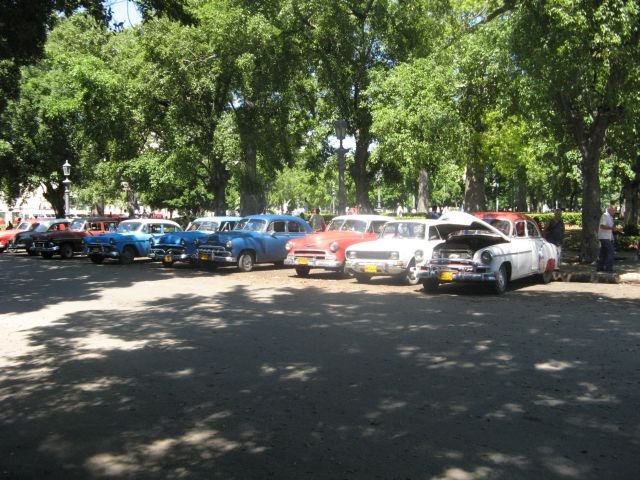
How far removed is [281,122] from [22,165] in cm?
1950

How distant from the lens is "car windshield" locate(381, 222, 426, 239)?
1478cm

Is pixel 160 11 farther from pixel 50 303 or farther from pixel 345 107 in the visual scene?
pixel 345 107

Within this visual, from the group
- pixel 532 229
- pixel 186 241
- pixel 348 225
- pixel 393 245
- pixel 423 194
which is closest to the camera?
pixel 393 245

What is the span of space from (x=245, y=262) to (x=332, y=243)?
137 inches

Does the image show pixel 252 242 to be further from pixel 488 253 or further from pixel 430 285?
pixel 488 253

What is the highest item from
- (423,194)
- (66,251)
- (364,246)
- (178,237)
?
(423,194)

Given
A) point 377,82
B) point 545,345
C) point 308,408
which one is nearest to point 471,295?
point 545,345

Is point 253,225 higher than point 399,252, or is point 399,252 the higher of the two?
point 253,225

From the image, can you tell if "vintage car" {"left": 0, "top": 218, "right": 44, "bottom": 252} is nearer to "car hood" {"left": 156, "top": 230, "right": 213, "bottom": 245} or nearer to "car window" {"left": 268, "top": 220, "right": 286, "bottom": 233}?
"car hood" {"left": 156, "top": 230, "right": 213, "bottom": 245}

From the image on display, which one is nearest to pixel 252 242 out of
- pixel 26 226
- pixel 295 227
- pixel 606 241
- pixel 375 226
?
pixel 295 227

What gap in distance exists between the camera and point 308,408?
527 centimetres

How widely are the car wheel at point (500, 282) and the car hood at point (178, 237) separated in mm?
9923

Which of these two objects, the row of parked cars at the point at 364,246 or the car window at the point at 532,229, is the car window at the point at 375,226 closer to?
the row of parked cars at the point at 364,246

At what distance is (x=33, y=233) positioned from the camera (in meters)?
25.5
